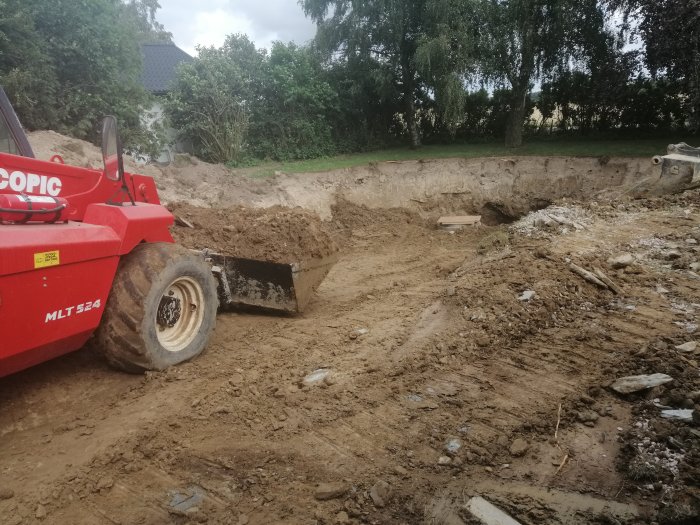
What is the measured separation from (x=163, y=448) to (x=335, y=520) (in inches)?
49.7

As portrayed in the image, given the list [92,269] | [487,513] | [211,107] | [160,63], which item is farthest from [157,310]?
[160,63]

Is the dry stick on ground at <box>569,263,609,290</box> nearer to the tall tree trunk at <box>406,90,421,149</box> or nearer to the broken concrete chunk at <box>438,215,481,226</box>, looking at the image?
the broken concrete chunk at <box>438,215,481,226</box>

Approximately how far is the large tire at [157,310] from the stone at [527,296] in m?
3.08

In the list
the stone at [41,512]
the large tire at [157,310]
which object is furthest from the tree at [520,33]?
the stone at [41,512]

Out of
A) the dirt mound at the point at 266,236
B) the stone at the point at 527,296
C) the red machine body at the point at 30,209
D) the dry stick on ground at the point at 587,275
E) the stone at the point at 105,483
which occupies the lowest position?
the stone at the point at 105,483

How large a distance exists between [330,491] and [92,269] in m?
2.09

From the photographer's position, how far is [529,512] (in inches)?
98.3

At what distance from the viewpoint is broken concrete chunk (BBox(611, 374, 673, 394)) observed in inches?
137

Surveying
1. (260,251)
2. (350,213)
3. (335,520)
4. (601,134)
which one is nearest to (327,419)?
(335,520)

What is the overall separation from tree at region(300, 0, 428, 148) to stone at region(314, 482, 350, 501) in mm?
16256

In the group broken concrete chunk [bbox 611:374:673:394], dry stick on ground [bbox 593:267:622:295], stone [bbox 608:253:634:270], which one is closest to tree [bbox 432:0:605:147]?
stone [bbox 608:253:634:270]

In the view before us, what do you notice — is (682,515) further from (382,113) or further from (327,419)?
(382,113)

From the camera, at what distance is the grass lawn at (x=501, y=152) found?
14328 mm

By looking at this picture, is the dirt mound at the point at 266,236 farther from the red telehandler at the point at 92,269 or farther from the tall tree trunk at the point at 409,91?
the tall tree trunk at the point at 409,91
